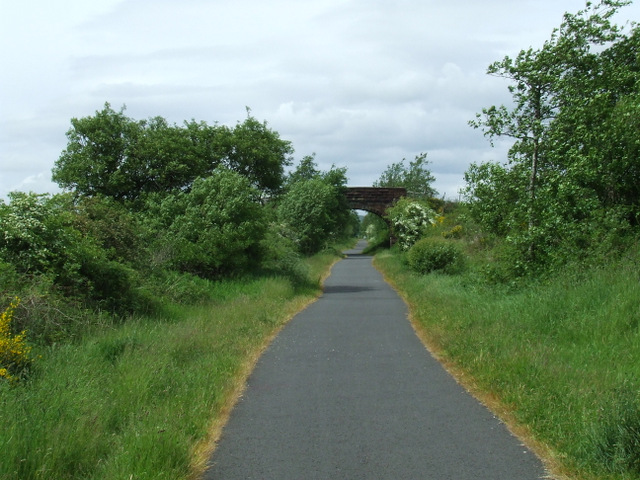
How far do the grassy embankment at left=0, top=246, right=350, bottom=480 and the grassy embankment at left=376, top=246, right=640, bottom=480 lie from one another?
10.8 ft

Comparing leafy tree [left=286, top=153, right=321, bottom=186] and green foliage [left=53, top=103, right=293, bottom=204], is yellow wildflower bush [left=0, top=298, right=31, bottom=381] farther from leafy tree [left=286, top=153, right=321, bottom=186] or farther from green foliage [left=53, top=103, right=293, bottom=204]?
leafy tree [left=286, top=153, right=321, bottom=186]

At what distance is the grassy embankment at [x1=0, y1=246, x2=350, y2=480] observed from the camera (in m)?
5.59

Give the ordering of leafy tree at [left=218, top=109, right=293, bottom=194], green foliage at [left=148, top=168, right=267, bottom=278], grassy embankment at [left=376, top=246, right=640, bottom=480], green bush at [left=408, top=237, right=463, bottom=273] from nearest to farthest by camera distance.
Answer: grassy embankment at [left=376, top=246, right=640, bottom=480]
green foliage at [left=148, top=168, right=267, bottom=278]
green bush at [left=408, top=237, right=463, bottom=273]
leafy tree at [left=218, top=109, right=293, bottom=194]

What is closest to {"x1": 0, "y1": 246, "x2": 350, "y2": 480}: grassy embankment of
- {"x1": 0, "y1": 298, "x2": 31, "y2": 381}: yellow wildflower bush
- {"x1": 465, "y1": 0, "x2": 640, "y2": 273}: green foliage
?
{"x1": 0, "y1": 298, "x2": 31, "y2": 381}: yellow wildflower bush

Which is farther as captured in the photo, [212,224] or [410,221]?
[410,221]

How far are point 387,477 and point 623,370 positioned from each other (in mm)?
3992

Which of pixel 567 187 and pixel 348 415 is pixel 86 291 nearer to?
pixel 348 415

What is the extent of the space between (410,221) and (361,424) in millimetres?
40431

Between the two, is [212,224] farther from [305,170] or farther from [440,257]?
[305,170]

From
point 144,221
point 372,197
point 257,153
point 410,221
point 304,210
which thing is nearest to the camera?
point 144,221

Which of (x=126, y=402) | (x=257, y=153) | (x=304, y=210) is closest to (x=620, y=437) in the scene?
(x=126, y=402)

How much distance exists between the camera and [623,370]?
827 centimetres

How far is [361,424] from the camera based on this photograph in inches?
293

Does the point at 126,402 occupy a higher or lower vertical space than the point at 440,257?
lower
